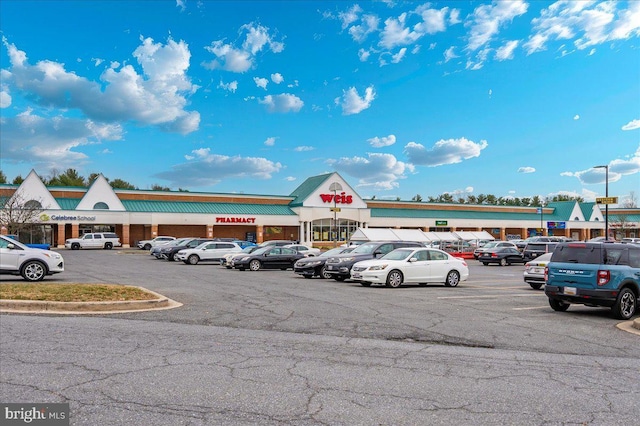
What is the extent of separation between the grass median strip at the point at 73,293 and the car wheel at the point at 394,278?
857cm

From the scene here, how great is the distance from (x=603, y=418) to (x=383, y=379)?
2392 mm

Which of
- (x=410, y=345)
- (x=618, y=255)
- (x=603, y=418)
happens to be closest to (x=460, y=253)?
(x=618, y=255)

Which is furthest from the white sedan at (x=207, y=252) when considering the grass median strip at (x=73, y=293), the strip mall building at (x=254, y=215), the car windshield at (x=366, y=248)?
the strip mall building at (x=254, y=215)

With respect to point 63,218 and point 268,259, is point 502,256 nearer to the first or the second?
point 268,259

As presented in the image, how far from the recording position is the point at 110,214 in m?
58.8

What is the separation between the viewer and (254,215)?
66.1 meters

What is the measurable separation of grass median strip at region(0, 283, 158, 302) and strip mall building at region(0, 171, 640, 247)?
133 ft

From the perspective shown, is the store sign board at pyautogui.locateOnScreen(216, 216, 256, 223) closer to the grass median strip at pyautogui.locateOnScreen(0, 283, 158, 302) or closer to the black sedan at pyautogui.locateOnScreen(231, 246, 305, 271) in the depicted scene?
the black sedan at pyautogui.locateOnScreen(231, 246, 305, 271)

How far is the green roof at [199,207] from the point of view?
202 ft

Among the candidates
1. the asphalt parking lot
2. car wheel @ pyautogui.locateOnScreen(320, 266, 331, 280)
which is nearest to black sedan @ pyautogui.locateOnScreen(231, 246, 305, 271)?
car wheel @ pyautogui.locateOnScreen(320, 266, 331, 280)

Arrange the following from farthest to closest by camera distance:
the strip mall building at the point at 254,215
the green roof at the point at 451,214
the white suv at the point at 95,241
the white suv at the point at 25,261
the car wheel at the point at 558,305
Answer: the green roof at the point at 451,214
the strip mall building at the point at 254,215
the white suv at the point at 95,241
the white suv at the point at 25,261
the car wheel at the point at 558,305

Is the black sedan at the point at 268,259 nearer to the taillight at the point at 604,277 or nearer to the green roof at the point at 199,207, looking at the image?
the taillight at the point at 604,277

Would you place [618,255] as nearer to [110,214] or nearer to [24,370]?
[24,370]

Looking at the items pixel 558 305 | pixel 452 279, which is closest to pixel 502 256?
pixel 452 279
